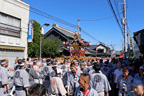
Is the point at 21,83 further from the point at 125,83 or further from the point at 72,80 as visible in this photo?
the point at 125,83

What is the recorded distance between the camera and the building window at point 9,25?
13.5 meters

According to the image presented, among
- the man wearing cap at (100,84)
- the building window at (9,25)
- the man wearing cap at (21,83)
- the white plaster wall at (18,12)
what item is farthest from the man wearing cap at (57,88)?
the building window at (9,25)

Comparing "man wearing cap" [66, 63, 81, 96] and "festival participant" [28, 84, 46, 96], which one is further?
"man wearing cap" [66, 63, 81, 96]

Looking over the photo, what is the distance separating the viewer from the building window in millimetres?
13483

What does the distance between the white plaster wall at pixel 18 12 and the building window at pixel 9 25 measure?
368 mm

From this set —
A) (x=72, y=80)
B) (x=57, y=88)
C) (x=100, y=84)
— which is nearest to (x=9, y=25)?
(x=72, y=80)

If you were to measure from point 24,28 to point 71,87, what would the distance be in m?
12.8

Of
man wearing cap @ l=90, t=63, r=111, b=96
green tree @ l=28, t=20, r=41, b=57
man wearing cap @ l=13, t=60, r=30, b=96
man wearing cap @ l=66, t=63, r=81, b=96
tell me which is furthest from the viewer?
green tree @ l=28, t=20, r=41, b=57

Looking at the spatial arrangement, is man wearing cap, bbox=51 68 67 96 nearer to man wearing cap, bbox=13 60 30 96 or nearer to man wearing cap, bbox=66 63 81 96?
man wearing cap, bbox=66 63 81 96

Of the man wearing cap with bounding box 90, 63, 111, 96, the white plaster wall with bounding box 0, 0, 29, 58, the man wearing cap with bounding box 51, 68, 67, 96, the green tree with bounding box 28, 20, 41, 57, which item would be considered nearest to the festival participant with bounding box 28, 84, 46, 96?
the man wearing cap with bounding box 51, 68, 67, 96

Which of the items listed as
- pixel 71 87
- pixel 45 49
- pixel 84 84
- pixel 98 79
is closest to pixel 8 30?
pixel 71 87

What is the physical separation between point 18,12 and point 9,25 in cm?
190

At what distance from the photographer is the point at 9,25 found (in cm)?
1424

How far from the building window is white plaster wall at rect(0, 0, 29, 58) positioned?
37 cm
